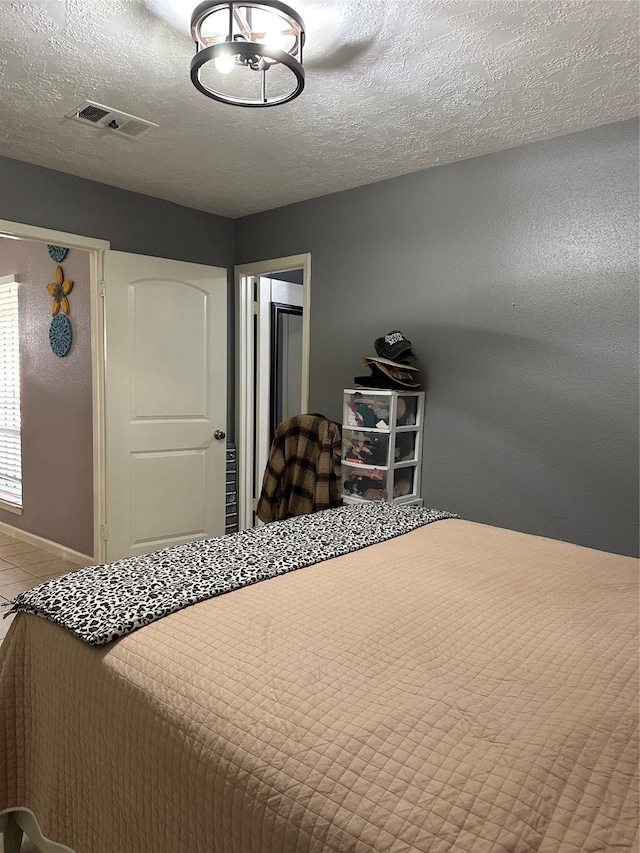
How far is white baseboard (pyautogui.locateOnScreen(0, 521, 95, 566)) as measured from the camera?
4072mm

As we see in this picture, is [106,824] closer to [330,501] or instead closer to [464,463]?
[330,501]

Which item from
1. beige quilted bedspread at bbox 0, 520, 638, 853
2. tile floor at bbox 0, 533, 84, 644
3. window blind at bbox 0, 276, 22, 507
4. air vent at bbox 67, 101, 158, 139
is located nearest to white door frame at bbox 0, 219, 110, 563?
tile floor at bbox 0, 533, 84, 644

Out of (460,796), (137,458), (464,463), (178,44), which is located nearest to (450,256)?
(464,463)

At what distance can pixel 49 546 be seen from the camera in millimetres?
4422

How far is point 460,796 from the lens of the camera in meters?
0.84

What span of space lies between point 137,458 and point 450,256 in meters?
2.27

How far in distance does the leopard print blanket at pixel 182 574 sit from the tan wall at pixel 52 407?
95.0 inches

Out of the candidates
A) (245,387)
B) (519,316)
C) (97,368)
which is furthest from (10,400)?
Result: (519,316)

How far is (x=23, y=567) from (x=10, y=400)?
154 centimetres

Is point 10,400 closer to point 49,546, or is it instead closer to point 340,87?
point 49,546

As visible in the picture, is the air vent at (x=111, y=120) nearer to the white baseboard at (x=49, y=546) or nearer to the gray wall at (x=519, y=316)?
the gray wall at (x=519, y=316)

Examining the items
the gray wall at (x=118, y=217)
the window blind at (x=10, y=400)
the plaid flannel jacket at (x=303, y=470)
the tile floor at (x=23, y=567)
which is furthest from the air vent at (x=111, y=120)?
the tile floor at (x=23, y=567)

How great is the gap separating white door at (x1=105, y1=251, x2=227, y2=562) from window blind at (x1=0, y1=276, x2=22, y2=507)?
1.55 metres

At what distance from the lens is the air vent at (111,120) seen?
8.36ft
